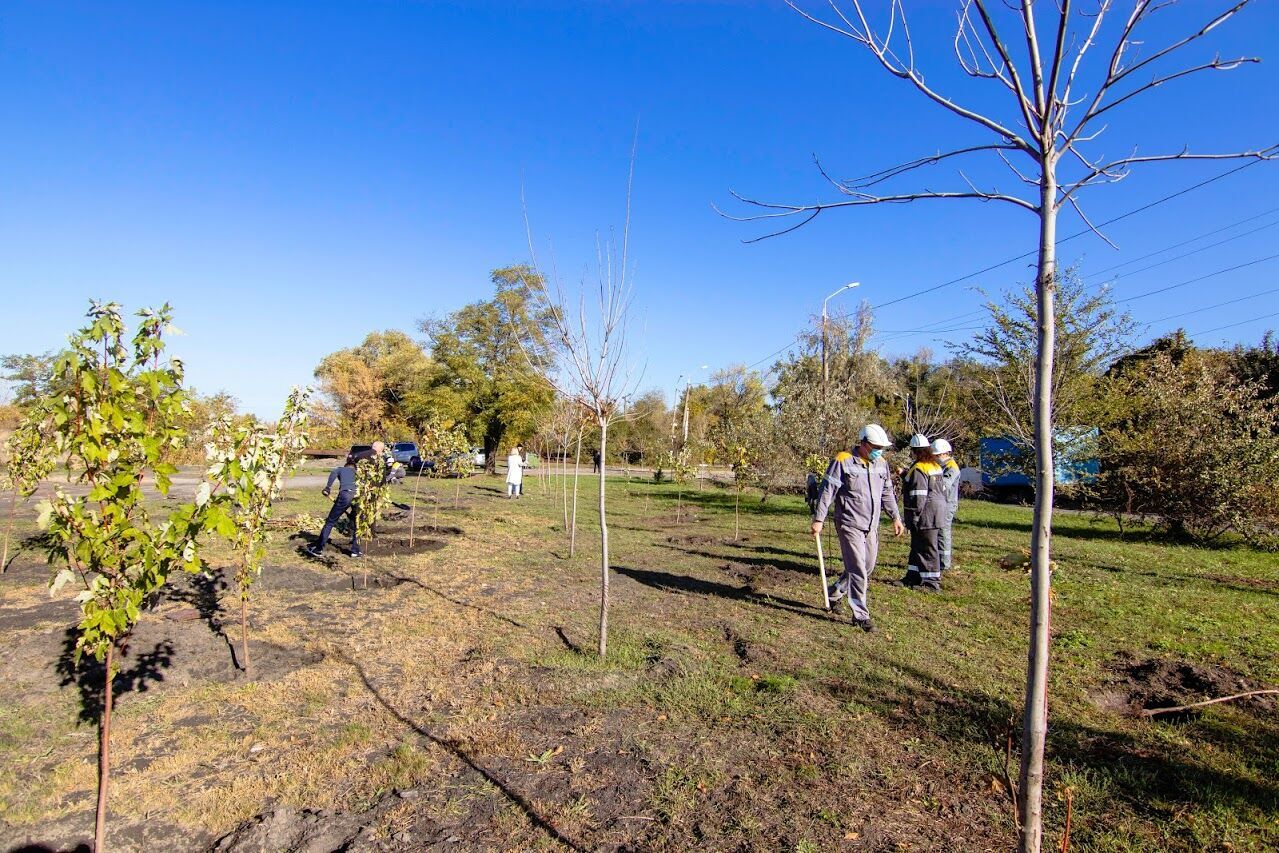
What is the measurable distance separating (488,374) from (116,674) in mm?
23046

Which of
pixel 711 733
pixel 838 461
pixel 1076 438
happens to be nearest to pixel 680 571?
pixel 838 461

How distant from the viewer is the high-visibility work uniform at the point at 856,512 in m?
6.66

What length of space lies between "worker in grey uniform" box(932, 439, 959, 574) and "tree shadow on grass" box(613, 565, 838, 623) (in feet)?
7.45

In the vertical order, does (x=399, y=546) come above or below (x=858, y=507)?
below

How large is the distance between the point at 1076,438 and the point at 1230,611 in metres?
8.03

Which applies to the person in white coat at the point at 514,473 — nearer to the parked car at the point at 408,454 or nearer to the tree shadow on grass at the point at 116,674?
the parked car at the point at 408,454

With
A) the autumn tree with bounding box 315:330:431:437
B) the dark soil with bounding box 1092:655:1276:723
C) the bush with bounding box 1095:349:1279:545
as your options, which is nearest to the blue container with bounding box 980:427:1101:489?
the bush with bounding box 1095:349:1279:545

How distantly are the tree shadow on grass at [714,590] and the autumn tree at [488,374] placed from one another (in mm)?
15999

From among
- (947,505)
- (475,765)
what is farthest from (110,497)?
(947,505)

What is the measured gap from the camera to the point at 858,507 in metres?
6.68

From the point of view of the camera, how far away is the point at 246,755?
4.17 metres

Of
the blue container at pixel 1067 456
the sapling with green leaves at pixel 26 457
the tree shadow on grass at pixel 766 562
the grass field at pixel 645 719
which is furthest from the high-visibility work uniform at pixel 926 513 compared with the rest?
the sapling with green leaves at pixel 26 457

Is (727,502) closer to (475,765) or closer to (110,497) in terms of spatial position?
(475,765)

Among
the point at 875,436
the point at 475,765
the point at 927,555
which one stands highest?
the point at 875,436
